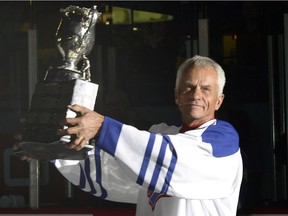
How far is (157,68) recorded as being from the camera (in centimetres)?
789

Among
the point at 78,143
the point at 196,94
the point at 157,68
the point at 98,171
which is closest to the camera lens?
the point at 78,143

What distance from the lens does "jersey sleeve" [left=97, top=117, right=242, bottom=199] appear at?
10.6 ft

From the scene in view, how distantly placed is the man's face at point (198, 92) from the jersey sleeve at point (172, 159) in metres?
0.08

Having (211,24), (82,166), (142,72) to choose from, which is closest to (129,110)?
(142,72)

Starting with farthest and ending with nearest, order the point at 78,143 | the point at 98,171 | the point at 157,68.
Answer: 1. the point at 157,68
2. the point at 98,171
3. the point at 78,143

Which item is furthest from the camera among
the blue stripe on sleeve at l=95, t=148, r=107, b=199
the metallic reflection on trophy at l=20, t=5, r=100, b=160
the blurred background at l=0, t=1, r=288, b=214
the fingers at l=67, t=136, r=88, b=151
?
the blurred background at l=0, t=1, r=288, b=214

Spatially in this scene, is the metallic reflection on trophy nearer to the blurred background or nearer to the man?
the man

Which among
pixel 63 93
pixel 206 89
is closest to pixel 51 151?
pixel 63 93

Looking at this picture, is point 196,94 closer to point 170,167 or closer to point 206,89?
point 206,89

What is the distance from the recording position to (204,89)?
3.45 m

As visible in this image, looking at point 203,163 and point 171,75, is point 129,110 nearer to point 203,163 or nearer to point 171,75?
point 171,75

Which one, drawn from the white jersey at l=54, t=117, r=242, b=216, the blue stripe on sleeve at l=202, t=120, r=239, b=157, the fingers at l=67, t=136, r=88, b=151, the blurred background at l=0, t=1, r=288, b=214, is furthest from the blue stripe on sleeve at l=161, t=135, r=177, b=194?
the blurred background at l=0, t=1, r=288, b=214

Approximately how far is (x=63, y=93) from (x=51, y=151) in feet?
0.66

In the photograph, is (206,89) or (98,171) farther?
(98,171)
